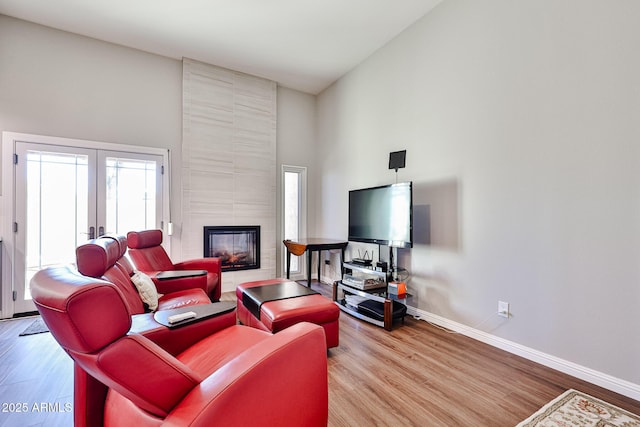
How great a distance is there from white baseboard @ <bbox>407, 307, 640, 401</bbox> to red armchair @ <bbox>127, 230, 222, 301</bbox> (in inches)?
96.3

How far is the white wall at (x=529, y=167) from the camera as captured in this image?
193cm

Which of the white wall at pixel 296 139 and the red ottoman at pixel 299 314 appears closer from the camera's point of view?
the red ottoman at pixel 299 314

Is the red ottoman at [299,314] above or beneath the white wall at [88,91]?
beneath

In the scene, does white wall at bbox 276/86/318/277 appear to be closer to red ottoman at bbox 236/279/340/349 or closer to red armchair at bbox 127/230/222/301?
red armchair at bbox 127/230/222/301

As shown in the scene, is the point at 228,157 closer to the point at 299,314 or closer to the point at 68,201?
the point at 68,201

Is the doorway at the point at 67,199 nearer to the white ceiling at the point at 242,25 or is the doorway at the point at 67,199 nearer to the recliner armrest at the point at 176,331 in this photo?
the white ceiling at the point at 242,25

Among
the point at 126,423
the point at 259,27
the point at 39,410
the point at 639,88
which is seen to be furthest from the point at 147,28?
the point at 639,88

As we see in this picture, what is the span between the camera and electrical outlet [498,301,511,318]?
98.6 inches

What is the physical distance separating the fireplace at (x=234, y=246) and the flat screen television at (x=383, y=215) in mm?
1772

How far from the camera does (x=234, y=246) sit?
4.62 metres

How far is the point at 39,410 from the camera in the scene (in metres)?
1.73

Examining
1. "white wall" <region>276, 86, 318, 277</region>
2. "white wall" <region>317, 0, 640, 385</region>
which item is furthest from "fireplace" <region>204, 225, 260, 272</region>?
"white wall" <region>317, 0, 640, 385</region>

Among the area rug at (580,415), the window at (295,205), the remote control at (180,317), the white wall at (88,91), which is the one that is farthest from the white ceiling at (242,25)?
the area rug at (580,415)

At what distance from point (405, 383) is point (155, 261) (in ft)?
8.98
